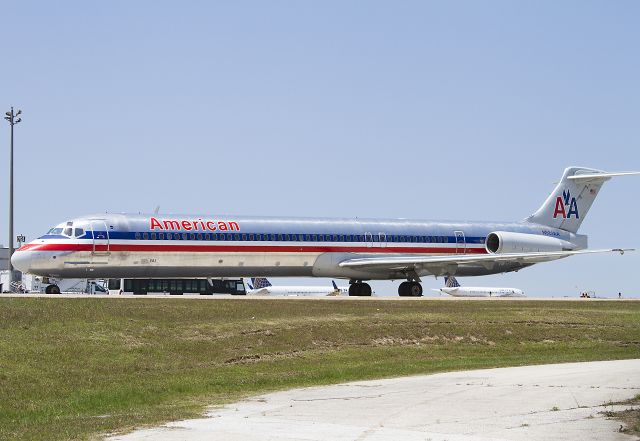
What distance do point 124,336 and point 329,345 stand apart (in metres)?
7.06

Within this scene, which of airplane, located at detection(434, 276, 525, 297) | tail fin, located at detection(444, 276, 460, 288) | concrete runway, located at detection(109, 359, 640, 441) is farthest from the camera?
airplane, located at detection(434, 276, 525, 297)

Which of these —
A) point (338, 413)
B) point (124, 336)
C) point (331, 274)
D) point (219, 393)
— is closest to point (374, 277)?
point (331, 274)

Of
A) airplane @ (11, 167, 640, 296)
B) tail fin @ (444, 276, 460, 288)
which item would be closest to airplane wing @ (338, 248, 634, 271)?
airplane @ (11, 167, 640, 296)

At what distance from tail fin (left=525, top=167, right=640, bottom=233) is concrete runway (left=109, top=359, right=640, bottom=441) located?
4395cm

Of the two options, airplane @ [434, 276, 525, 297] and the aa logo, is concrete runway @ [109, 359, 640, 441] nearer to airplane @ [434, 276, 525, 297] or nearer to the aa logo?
the aa logo

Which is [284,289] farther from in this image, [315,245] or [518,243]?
[315,245]

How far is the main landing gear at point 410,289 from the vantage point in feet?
211

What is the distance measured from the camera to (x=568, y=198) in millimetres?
70750

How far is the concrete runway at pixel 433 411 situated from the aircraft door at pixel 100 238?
29009 mm

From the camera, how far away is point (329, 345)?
3572 cm

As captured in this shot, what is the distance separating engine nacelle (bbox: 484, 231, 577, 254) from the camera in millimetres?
65750

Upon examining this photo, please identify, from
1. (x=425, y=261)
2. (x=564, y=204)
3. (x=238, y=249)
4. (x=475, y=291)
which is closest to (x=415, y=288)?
(x=425, y=261)

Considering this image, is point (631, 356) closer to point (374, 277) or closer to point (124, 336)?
point (124, 336)

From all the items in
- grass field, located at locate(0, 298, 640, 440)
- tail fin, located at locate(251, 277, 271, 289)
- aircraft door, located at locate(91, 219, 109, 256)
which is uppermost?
aircraft door, located at locate(91, 219, 109, 256)
